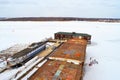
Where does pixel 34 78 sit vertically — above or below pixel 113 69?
above

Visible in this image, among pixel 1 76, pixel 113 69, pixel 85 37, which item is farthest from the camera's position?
pixel 85 37

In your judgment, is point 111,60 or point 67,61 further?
point 111,60

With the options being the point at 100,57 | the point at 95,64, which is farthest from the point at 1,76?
the point at 100,57

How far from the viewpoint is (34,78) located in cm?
579

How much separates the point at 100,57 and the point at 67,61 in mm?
4893

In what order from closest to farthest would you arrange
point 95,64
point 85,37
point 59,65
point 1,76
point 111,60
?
point 59,65, point 1,76, point 95,64, point 111,60, point 85,37

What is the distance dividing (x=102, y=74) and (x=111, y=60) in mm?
2723

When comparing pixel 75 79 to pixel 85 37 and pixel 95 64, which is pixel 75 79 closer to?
pixel 95 64

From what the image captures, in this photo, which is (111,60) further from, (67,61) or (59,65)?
(59,65)

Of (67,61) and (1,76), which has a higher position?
(67,61)

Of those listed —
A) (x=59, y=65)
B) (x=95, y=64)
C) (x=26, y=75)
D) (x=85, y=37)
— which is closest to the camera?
(x=26, y=75)

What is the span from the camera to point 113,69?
9625 mm

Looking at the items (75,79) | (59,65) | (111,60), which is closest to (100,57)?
(111,60)

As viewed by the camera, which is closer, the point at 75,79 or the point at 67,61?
the point at 75,79
